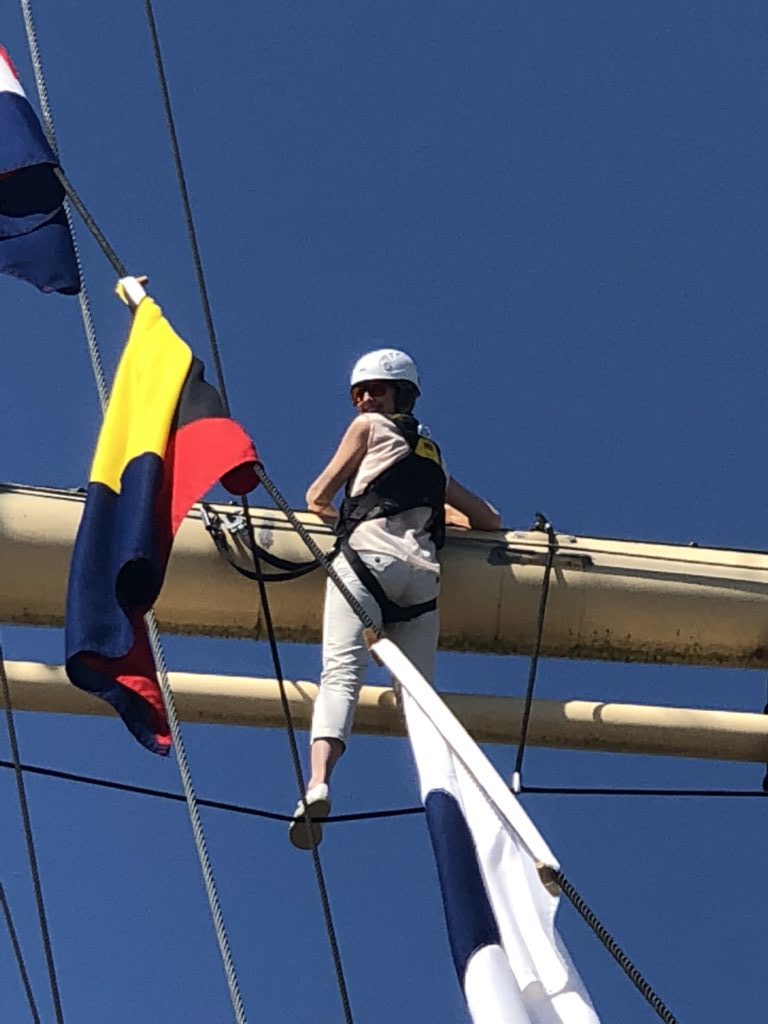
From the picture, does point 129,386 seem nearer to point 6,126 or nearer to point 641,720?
point 6,126

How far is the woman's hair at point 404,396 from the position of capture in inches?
305

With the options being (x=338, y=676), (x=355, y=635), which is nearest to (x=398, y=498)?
(x=355, y=635)

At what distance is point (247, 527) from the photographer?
799cm

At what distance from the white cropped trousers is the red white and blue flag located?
1401 millimetres

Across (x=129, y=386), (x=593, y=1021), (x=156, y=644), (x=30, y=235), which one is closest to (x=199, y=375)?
(x=129, y=386)

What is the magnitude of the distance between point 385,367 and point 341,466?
459mm

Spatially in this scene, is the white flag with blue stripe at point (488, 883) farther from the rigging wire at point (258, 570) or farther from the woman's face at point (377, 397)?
the woman's face at point (377, 397)

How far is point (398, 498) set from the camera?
24.4ft

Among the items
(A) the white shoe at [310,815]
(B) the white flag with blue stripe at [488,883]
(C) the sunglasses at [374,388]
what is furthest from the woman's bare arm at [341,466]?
(B) the white flag with blue stripe at [488,883]

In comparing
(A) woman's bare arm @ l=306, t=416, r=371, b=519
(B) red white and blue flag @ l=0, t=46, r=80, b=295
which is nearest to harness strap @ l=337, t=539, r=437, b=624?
(A) woman's bare arm @ l=306, t=416, r=371, b=519

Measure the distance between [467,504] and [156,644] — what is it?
2.51 meters

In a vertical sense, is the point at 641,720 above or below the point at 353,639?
below

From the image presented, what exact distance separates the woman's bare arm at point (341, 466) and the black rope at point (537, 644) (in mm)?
1048

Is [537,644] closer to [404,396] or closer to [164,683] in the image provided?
[404,396]
